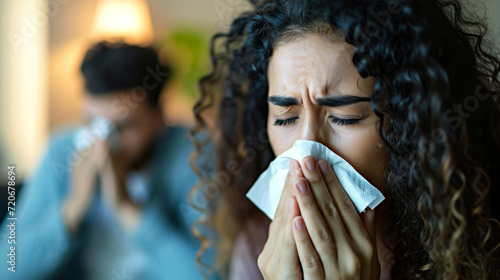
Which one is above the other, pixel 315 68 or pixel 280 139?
pixel 315 68

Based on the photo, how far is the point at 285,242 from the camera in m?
0.82

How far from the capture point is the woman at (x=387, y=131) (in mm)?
764

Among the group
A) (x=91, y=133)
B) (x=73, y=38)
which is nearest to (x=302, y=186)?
(x=91, y=133)

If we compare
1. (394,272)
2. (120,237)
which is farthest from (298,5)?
(120,237)

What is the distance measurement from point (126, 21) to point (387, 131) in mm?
1332

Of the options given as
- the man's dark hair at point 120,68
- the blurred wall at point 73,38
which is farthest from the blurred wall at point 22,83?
the man's dark hair at point 120,68

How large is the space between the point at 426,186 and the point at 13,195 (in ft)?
3.39

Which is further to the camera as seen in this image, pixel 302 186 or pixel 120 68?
pixel 120 68

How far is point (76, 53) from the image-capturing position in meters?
1.62

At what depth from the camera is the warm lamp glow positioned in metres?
1.70

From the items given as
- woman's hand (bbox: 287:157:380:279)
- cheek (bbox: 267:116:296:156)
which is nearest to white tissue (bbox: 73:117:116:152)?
cheek (bbox: 267:116:296:156)

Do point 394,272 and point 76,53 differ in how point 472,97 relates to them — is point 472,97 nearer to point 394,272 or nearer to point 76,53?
point 394,272

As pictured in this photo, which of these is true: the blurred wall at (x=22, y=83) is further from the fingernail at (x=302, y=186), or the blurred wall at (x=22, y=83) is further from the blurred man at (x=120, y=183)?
the fingernail at (x=302, y=186)

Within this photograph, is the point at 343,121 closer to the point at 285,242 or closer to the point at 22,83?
the point at 285,242
